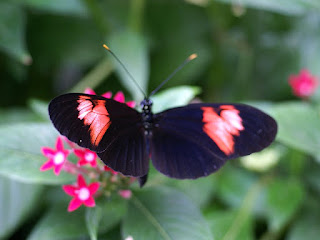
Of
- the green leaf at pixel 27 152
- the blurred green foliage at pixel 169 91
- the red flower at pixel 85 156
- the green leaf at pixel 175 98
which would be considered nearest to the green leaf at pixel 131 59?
the blurred green foliage at pixel 169 91

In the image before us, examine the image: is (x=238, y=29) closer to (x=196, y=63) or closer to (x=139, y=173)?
(x=196, y=63)

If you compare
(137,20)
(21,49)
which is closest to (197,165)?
(21,49)

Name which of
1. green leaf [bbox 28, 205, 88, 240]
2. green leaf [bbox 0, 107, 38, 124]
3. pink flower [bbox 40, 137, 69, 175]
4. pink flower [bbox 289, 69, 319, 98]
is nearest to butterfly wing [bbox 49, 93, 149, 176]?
pink flower [bbox 40, 137, 69, 175]

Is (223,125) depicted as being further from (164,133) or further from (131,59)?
(131,59)

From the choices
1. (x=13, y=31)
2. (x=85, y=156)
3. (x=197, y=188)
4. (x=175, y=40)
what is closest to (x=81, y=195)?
(x=85, y=156)

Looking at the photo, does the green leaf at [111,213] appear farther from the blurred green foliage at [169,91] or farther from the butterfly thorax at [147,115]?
the butterfly thorax at [147,115]

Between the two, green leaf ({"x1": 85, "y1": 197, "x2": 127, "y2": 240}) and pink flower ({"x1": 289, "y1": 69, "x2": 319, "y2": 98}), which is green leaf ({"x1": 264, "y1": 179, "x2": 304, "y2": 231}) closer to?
pink flower ({"x1": 289, "y1": 69, "x2": 319, "y2": 98})
